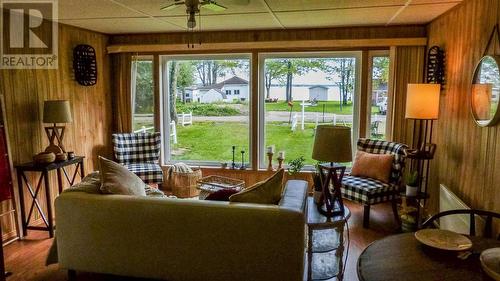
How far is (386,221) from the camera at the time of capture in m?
4.04

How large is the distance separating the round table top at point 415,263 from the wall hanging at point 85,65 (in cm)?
410

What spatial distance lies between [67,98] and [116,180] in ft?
7.51

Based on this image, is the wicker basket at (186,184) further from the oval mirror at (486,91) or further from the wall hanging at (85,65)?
the oval mirror at (486,91)

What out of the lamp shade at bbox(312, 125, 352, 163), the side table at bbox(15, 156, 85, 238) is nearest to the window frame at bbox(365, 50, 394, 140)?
the lamp shade at bbox(312, 125, 352, 163)

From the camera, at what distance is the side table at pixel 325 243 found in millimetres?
2469

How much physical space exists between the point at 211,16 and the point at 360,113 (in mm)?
2307

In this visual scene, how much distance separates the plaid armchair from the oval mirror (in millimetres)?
3528

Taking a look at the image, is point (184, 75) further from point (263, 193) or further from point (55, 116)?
point (263, 193)

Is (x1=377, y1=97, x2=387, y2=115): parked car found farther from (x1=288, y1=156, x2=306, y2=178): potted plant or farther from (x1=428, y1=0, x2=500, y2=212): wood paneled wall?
(x1=288, y1=156, x2=306, y2=178): potted plant

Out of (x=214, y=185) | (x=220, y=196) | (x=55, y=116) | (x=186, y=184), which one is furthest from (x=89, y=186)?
(x=186, y=184)

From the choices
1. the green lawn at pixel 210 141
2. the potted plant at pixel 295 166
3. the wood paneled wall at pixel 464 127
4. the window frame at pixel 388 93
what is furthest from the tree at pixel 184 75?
the wood paneled wall at pixel 464 127

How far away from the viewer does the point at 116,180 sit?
2.60m

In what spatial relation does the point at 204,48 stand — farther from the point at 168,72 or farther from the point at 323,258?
the point at 323,258

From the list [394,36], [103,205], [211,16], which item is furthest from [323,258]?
[394,36]
